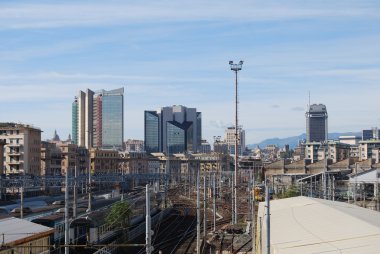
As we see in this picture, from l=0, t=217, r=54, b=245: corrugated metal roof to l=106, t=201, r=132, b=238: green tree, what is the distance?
902cm

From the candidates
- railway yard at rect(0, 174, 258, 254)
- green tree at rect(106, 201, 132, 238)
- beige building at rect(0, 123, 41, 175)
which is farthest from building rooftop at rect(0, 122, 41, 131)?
green tree at rect(106, 201, 132, 238)

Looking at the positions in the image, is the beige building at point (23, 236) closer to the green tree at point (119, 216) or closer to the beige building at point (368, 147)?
the green tree at point (119, 216)

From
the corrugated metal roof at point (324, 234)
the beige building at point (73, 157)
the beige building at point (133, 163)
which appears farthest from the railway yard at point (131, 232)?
the beige building at point (133, 163)

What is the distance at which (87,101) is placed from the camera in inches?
7505

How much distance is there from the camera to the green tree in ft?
104

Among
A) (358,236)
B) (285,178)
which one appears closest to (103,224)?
(358,236)

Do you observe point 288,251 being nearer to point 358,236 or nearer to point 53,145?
point 358,236

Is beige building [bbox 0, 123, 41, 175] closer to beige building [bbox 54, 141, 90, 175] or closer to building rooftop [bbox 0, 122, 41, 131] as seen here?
building rooftop [bbox 0, 122, 41, 131]

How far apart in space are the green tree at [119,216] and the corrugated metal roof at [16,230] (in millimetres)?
9016

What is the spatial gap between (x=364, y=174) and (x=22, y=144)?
127 ft

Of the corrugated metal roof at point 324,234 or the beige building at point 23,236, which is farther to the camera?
the beige building at point 23,236

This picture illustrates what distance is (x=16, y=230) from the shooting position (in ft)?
66.0

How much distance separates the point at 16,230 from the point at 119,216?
38.4ft

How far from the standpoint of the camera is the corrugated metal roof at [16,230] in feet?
61.3
